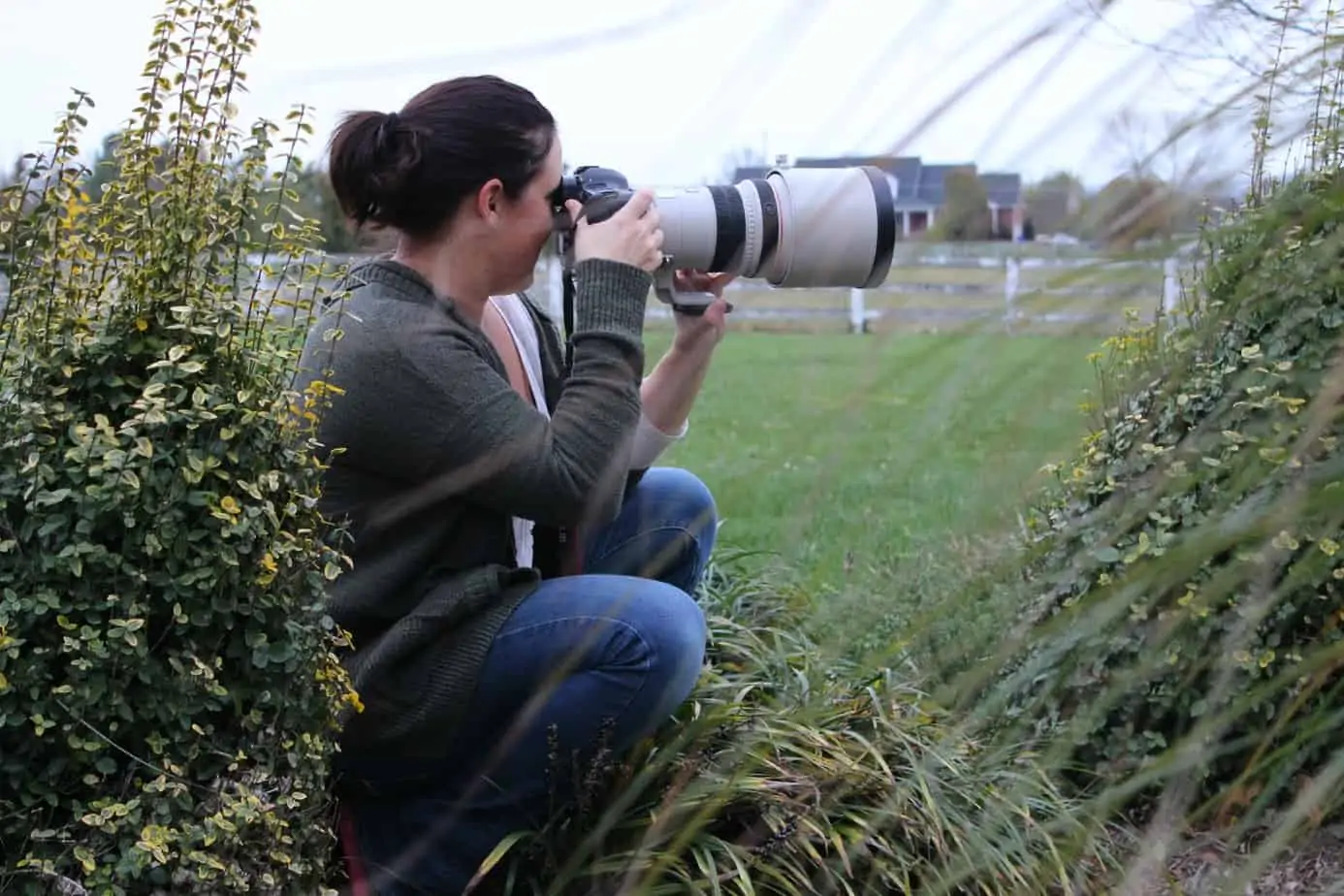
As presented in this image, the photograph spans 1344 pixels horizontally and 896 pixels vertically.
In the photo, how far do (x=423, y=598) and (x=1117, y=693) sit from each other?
1.32 m

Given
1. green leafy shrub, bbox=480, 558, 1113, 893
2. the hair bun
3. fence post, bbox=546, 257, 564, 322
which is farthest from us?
fence post, bbox=546, 257, 564, 322

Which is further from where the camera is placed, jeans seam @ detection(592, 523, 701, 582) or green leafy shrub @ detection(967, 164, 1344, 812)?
jeans seam @ detection(592, 523, 701, 582)

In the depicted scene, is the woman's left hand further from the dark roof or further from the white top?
the dark roof

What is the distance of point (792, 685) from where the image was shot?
2.33 m

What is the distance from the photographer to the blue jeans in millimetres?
1936

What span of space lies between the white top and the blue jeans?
19cm

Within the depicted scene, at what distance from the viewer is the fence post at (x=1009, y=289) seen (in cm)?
69

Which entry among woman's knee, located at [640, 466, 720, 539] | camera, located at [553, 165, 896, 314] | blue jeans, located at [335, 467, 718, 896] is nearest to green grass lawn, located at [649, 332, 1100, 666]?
camera, located at [553, 165, 896, 314]

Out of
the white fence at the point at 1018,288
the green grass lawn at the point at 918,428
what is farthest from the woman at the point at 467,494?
the white fence at the point at 1018,288

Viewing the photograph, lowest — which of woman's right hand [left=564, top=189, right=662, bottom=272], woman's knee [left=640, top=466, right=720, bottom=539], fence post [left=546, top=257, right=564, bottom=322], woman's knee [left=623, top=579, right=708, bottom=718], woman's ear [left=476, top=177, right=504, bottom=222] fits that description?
woman's knee [left=623, top=579, right=708, bottom=718]

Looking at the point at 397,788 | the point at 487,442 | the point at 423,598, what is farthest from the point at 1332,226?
the point at 397,788

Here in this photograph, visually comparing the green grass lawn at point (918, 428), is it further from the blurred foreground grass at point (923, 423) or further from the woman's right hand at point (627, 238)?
the woman's right hand at point (627, 238)

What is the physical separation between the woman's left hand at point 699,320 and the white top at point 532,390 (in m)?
0.15

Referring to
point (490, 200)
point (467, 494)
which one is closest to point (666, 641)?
point (467, 494)
